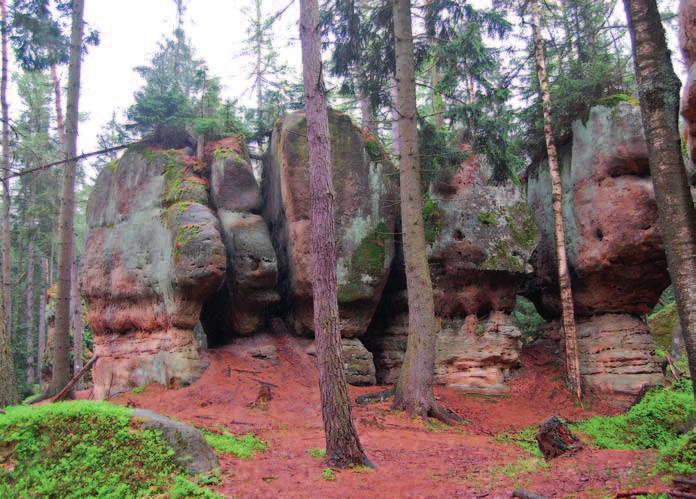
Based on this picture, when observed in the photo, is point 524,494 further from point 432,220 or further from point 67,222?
point 67,222

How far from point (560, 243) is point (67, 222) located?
1241 centimetres

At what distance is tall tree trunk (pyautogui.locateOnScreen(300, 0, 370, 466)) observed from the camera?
21.9 feet

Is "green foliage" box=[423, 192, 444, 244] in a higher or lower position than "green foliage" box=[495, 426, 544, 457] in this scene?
higher

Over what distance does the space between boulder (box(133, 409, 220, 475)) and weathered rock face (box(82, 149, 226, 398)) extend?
21.5ft

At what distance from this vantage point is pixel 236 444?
743 centimetres

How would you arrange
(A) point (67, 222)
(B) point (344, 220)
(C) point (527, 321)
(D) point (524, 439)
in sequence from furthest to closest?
(C) point (527, 321) → (B) point (344, 220) → (A) point (67, 222) → (D) point (524, 439)

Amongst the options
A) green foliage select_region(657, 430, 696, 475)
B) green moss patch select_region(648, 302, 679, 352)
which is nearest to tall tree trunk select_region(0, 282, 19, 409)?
green foliage select_region(657, 430, 696, 475)

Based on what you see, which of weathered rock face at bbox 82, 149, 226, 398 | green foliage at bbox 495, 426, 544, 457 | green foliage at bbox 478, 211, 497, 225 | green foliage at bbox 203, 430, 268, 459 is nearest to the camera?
green foliage at bbox 203, 430, 268, 459

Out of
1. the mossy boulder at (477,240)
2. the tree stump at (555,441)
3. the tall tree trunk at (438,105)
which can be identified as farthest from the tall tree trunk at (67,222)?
the tree stump at (555,441)

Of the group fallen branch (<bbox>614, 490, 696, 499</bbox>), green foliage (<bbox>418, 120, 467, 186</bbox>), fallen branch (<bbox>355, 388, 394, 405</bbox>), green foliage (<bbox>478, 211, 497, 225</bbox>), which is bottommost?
fallen branch (<bbox>355, 388, 394, 405</bbox>)

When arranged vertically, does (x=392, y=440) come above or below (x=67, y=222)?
below

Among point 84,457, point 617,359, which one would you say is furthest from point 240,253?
point 617,359

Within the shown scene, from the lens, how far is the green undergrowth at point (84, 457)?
5.05 metres

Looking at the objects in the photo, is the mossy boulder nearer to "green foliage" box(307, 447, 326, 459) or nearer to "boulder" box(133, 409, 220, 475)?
"green foliage" box(307, 447, 326, 459)
